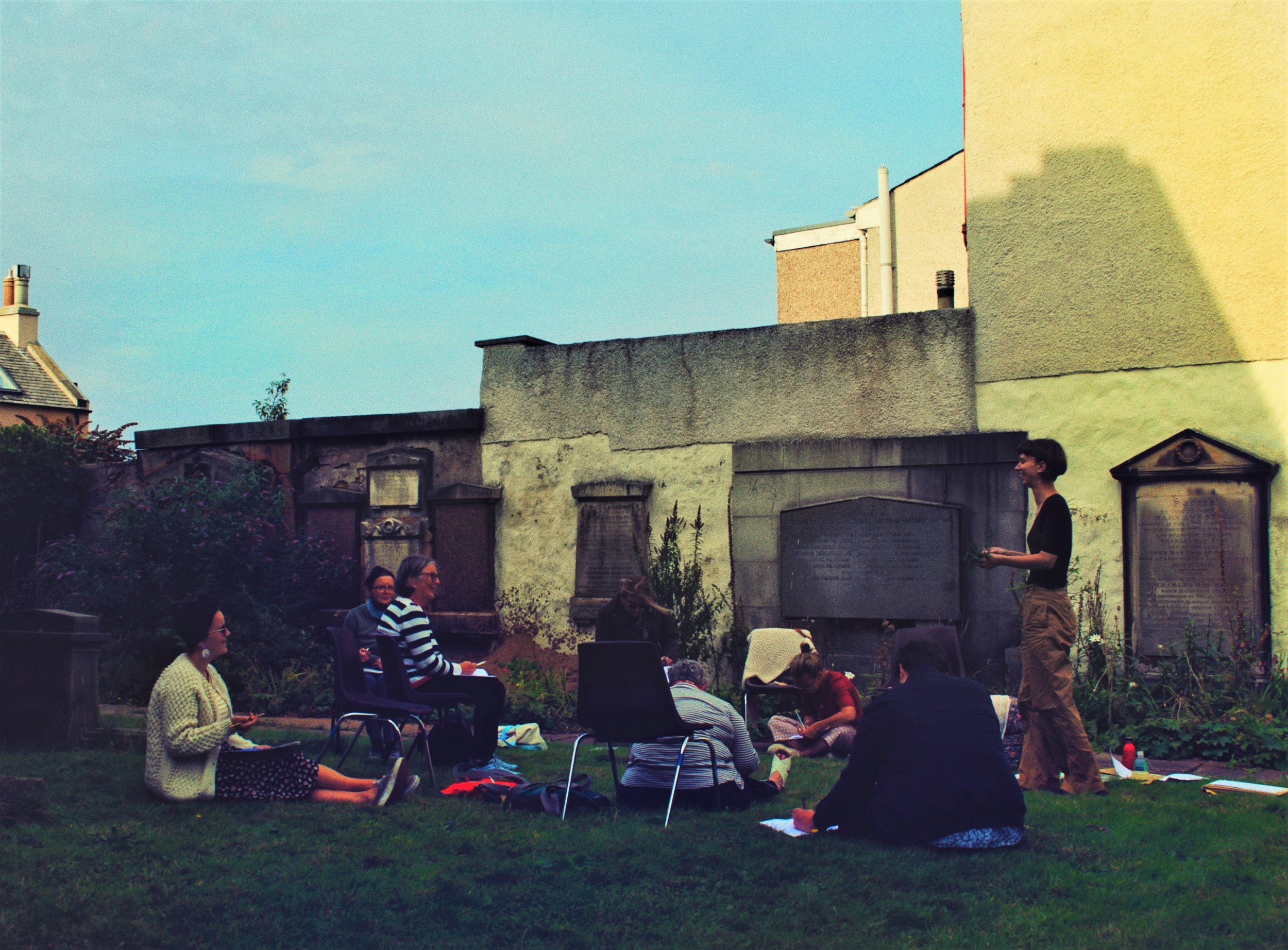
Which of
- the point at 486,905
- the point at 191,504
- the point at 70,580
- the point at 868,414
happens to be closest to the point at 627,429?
the point at 868,414

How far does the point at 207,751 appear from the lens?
5.71 m

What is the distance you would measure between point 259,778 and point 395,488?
21.6 ft

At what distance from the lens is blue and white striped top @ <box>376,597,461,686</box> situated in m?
6.82

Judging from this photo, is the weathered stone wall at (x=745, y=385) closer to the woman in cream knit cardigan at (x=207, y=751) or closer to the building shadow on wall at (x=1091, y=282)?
the building shadow on wall at (x=1091, y=282)

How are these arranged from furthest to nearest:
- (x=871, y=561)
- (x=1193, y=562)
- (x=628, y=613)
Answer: (x=871, y=561)
(x=1193, y=562)
(x=628, y=613)

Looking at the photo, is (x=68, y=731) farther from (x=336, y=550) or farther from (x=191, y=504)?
(x=336, y=550)

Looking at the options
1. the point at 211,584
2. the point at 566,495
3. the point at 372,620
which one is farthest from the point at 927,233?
the point at 372,620

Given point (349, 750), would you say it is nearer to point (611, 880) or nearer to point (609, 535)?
point (611, 880)

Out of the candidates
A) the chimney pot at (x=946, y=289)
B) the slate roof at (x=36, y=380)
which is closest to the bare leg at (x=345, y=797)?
the chimney pot at (x=946, y=289)

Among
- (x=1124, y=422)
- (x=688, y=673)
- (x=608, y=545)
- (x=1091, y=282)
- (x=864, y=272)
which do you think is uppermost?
(x=864, y=272)

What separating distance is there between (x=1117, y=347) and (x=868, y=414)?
2.08 meters

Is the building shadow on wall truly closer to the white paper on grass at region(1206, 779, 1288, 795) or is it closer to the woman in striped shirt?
the white paper on grass at region(1206, 779, 1288, 795)

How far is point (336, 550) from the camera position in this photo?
12469mm

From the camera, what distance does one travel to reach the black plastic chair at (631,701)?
5641 mm
